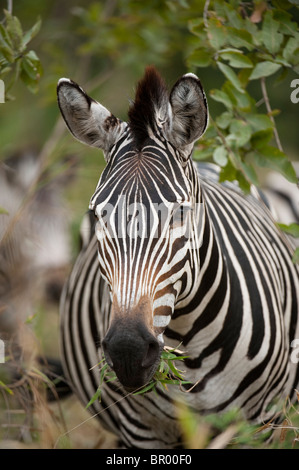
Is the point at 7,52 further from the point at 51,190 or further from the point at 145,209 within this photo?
the point at 51,190

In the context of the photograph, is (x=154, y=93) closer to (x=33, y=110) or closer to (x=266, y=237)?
(x=266, y=237)

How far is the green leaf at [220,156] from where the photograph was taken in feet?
9.90

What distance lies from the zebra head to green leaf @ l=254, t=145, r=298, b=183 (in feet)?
2.15

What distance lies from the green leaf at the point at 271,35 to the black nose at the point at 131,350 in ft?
5.73

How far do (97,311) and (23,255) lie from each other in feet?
6.23

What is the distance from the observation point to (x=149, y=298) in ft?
7.26

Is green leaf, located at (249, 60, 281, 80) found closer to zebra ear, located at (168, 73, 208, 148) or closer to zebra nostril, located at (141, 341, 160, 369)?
zebra ear, located at (168, 73, 208, 148)

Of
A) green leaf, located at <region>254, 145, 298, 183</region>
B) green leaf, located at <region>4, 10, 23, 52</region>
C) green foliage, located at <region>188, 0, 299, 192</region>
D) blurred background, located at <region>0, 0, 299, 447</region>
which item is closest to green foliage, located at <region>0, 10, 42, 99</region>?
green leaf, located at <region>4, 10, 23, 52</region>

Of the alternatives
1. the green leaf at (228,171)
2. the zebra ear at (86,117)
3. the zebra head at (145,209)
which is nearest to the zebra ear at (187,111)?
the zebra head at (145,209)

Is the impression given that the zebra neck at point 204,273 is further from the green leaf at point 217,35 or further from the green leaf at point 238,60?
the green leaf at point 217,35

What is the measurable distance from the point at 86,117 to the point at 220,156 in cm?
73

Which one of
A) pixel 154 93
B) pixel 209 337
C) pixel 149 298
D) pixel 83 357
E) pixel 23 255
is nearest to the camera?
pixel 149 298

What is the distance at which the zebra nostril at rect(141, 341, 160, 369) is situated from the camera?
7.09 feet
